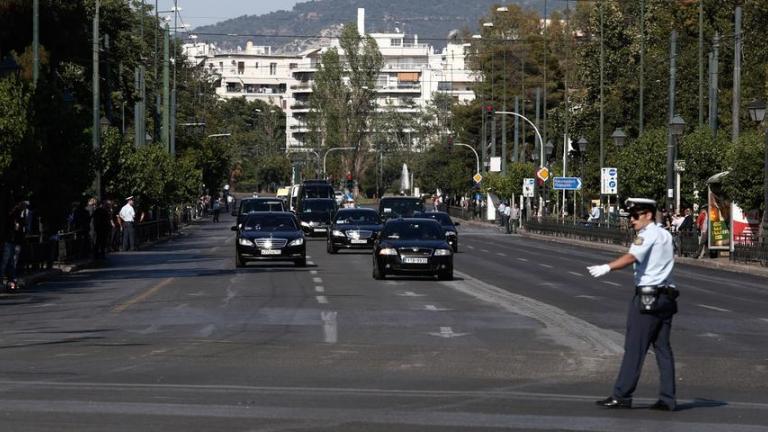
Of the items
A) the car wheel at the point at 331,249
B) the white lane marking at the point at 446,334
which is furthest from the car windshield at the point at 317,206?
the white lane marking at the point at 446,334

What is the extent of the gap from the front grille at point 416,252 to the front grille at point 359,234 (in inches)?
733

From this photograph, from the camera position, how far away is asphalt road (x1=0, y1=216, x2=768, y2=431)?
43.8ft

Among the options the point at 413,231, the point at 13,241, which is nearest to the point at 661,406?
the point at 13,241

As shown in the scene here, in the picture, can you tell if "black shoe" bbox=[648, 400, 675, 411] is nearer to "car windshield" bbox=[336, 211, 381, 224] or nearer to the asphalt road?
the asphalt road

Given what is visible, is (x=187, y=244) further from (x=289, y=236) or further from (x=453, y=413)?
(x=453, y=413)

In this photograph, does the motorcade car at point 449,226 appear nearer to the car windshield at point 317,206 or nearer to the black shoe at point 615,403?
the car windshield at point 317,206

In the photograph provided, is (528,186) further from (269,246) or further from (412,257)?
(412,257)

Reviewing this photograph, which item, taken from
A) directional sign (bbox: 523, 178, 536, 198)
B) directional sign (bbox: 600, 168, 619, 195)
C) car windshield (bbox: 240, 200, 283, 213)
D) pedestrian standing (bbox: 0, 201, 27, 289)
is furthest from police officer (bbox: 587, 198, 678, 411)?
directional sign (bbox: 523, 178, 536, 198)

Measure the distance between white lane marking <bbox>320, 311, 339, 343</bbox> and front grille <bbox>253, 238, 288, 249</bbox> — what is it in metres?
17.9

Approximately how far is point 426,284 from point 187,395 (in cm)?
2197

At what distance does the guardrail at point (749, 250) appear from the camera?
49.9 metres

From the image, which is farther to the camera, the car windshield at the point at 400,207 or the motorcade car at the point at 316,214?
the motorcade car at the point at 316,214

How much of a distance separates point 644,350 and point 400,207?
5611 cm

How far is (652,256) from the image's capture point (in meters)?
13.9
